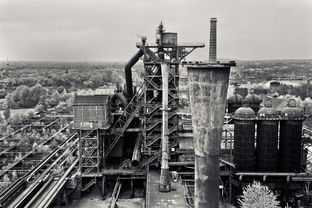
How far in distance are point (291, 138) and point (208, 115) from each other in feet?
54.0

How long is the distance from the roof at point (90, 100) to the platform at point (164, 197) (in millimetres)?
7573

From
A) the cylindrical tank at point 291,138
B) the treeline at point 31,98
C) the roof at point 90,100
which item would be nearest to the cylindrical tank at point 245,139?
the cylindrical tank at point 291,138

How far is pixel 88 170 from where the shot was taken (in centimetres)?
2798

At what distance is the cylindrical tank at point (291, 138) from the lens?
2572cm

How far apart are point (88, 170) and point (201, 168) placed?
57.7ft

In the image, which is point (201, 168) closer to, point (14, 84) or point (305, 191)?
point (305, 191)

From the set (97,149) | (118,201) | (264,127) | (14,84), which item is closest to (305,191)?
(264,127)

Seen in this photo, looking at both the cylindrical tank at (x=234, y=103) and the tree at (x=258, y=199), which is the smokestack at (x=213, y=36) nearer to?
the tree at (x=258, y=199)

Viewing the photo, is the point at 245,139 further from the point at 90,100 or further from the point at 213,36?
the point at 213,36

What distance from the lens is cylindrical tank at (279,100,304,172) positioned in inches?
1013

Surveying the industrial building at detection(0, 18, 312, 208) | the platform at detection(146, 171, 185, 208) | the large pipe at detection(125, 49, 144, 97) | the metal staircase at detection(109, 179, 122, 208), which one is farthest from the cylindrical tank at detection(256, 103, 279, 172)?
the large pipe at detection(125, 49, 144, 97)

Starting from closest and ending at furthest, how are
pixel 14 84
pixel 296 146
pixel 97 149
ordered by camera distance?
1. pixel 296 146
2. pixel 97 149
3. pixel 14 84

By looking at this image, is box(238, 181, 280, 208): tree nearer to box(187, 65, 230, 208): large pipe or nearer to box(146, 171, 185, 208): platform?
box(146, 171, 185, 208): platform

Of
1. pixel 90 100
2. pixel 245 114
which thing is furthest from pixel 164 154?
pixel 90 100
